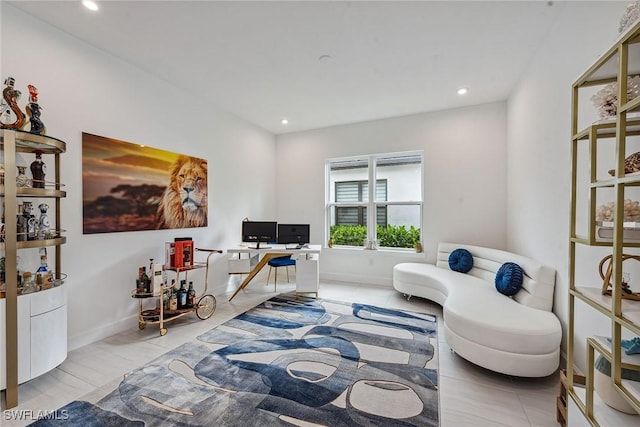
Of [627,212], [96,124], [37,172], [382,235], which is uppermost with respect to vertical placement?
[96,124]

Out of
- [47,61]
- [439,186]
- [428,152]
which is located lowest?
[439,186]

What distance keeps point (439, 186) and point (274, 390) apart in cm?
380

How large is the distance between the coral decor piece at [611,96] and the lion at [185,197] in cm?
396

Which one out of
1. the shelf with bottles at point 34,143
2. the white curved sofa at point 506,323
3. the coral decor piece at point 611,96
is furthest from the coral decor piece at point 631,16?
the shelf with bottles at point 34,143

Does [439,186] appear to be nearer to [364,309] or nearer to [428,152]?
[428,152]

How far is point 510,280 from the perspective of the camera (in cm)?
267

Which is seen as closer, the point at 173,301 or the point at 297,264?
the point at 173,301

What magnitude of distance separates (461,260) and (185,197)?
4003mm

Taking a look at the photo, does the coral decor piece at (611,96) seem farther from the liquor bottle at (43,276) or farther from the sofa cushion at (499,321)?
the liquor bottle at (43,276)

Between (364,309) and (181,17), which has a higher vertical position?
(181,17)

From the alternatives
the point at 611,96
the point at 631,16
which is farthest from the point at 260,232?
the point at 631,16

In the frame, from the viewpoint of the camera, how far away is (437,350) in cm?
251

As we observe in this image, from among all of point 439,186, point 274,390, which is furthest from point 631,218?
point 439,186

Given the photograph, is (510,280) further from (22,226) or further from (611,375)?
(22,226)
